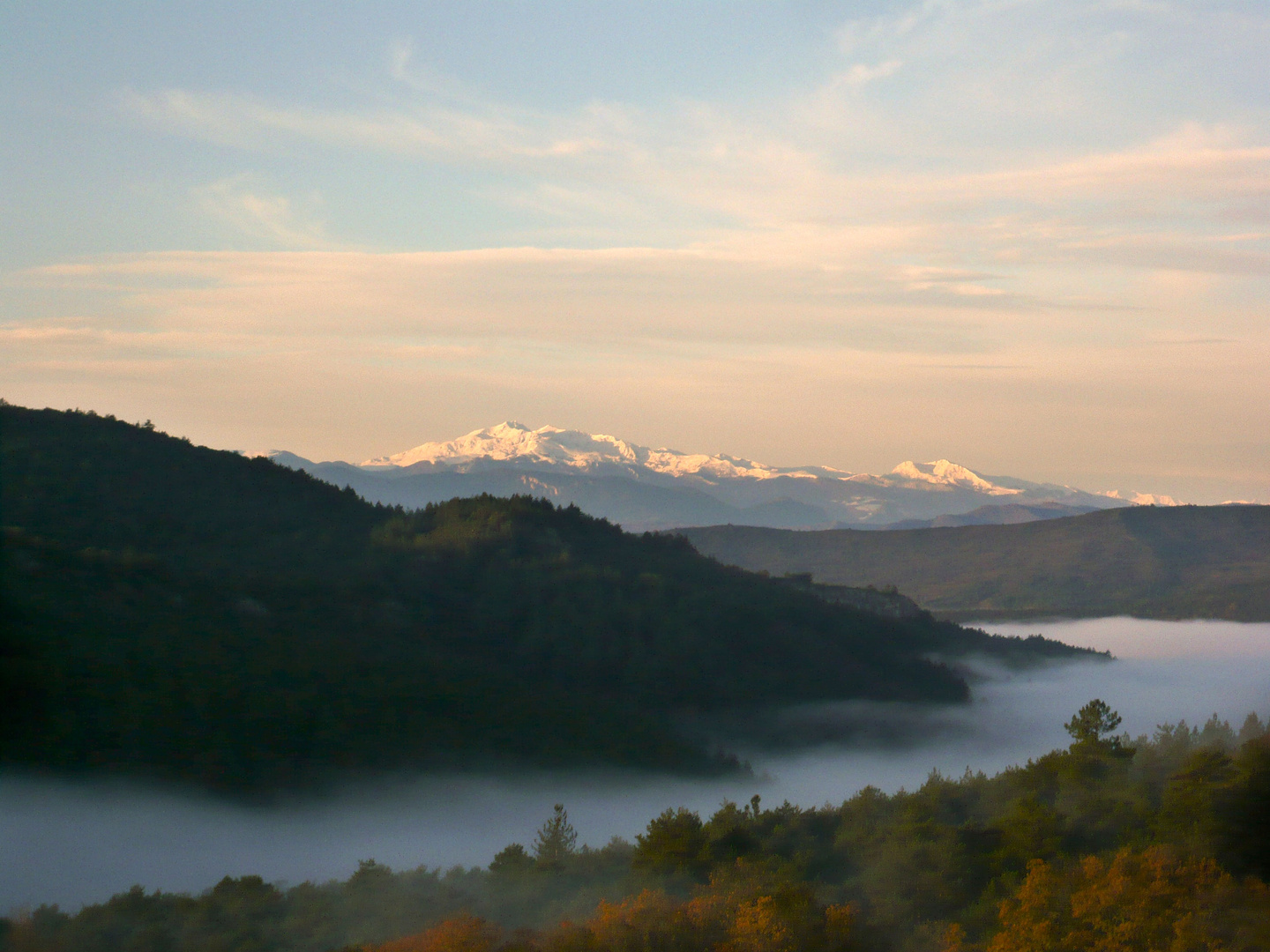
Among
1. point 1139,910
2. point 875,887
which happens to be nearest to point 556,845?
point 875,887

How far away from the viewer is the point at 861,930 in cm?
3553

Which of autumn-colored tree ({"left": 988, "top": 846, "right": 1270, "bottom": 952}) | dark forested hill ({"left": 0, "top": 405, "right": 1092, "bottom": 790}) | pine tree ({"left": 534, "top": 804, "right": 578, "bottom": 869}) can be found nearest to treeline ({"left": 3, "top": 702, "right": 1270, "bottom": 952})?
autumn-colored tree ({"left": 988, "top": 846, "right": 1270, "bottom": 952})

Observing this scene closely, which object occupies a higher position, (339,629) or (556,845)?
(339,629)

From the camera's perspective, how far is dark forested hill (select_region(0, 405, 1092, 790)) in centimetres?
8544

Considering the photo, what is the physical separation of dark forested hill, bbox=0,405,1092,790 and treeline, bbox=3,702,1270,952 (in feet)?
118

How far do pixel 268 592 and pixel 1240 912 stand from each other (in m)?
105

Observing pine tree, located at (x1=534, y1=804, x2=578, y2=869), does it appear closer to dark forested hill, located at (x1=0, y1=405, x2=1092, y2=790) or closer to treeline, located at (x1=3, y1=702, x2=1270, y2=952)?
treeline, located at (x1=3, y1=702, x2=1270, y2=952)

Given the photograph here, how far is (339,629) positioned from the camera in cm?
11956

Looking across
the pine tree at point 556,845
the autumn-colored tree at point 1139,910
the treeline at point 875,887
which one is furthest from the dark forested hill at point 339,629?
the autumn-colored tree at point 1139,910

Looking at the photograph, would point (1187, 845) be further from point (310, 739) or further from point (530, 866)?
point (310, 739)

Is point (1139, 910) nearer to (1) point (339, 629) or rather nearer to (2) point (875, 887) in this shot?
(2) point (875, 887)

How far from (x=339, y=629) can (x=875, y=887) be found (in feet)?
297

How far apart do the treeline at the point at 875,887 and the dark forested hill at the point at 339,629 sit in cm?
3595

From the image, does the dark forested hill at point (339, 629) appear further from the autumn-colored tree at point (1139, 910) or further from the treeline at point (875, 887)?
the autumn-colored tree at point (1139, 910)
